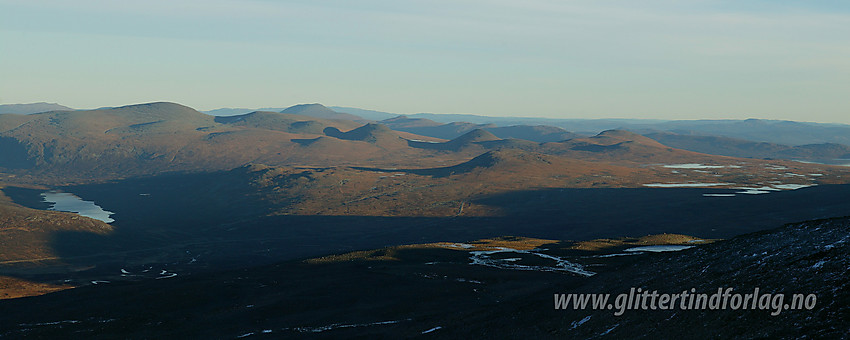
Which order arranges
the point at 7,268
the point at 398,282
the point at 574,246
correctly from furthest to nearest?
1. the point at 7,268
2. the point at 574,246
3. the point at 398,282

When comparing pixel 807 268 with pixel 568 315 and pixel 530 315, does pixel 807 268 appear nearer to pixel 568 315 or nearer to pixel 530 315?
pixel 568 315

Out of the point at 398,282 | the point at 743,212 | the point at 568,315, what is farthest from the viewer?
the point at 743,212

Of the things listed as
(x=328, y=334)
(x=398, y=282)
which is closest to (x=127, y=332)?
(x=328, y=334)

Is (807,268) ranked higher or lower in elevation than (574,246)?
higher

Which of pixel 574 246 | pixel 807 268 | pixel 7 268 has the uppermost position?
pixel 807 268

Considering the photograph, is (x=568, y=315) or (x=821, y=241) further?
(x=568, y=315)

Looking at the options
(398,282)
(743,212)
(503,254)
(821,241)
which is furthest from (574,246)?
→ (743,212)
